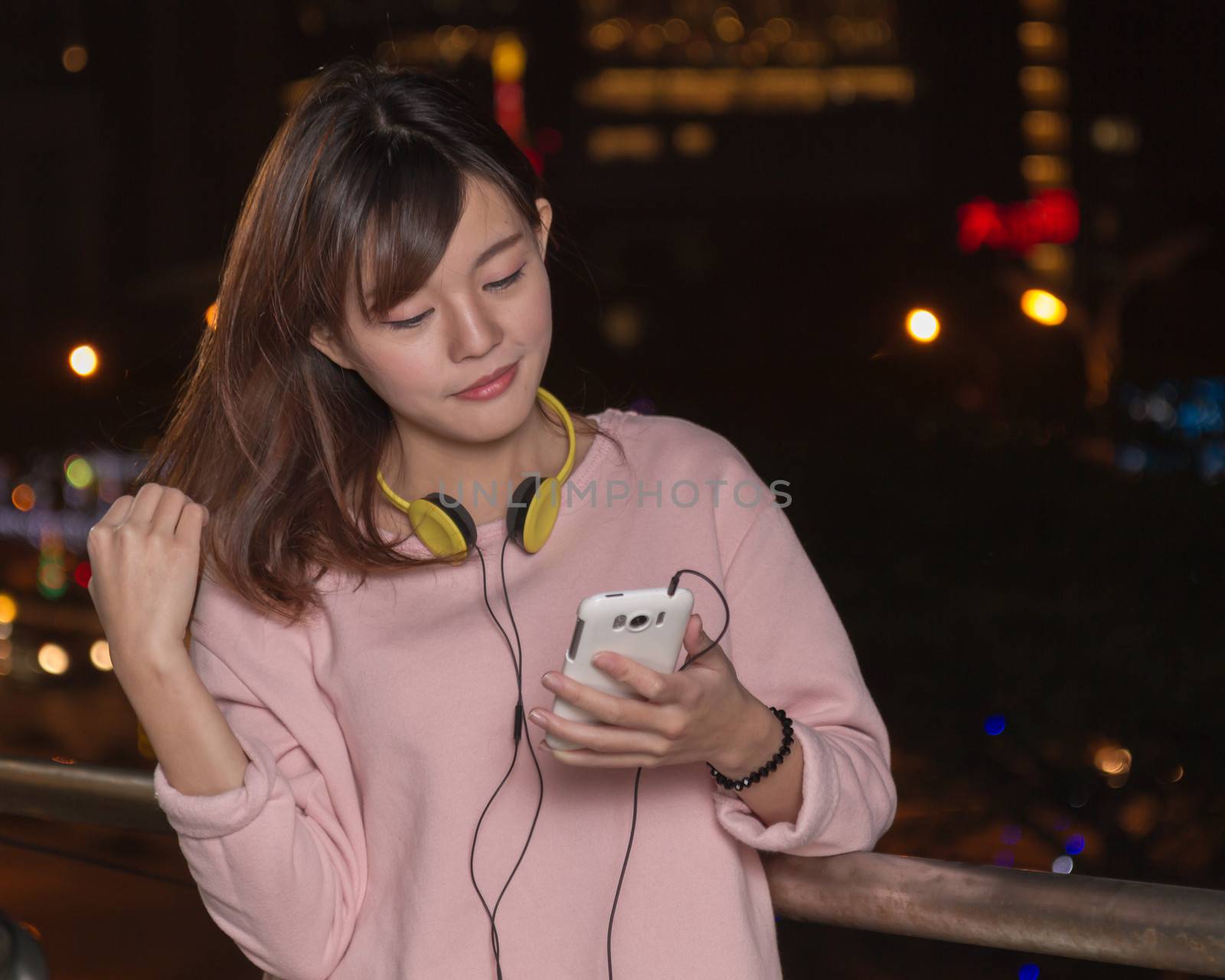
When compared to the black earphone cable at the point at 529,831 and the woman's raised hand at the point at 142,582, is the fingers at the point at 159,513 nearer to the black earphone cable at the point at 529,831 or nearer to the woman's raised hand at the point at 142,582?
the woman's raised hand at the point at 142,582

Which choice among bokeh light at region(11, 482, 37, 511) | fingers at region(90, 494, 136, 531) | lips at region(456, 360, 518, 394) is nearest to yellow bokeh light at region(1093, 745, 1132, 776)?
lips at region(456, 360, 518, 394)

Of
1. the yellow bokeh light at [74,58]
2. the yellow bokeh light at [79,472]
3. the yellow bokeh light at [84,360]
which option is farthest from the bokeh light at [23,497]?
the yellow bokeh light at [74,58]

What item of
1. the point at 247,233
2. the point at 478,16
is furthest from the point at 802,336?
the point at 247,233

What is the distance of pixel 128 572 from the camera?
3.81 ft

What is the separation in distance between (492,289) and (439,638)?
34cm

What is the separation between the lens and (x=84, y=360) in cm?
380

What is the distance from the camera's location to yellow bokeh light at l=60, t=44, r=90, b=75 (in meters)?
4.14

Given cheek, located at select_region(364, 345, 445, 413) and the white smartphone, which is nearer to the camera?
the white smartphone

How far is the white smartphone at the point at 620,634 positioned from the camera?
1.00 m

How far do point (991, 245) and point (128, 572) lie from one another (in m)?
9.50

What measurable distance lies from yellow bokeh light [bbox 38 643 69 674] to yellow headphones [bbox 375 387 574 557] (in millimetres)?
4091

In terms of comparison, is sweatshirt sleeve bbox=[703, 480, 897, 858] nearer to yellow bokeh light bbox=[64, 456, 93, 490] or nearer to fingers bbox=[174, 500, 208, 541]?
fingers bbox=[174, 500, 208, 541]

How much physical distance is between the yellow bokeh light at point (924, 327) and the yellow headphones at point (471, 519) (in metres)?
3.05

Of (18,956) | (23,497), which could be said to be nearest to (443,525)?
(18,956)
